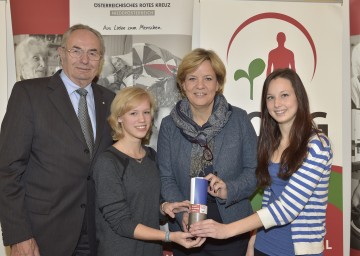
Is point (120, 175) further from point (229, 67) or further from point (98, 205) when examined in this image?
point (229, 67)

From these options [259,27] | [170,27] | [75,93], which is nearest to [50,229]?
[75,93]

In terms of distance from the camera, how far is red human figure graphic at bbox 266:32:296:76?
10.7 feet

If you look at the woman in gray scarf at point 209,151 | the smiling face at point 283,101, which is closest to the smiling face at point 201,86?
the woman in gray scarf at point 209,151

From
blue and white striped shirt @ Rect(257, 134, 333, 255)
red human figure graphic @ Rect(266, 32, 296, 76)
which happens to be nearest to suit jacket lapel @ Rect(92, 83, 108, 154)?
blue and white striped shirt @ Rect(257, 134, 333, 255)

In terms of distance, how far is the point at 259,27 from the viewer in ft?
10.6

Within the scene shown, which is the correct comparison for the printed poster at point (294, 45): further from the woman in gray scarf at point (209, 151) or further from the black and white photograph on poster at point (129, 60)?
the woman in gray scarf at point (209, 151)

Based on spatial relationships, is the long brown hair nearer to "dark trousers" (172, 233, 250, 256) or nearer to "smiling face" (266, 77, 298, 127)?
"smiling face" (266, 77, 298, 127)

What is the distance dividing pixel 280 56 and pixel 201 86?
1195mm

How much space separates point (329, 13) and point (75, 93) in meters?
2.17

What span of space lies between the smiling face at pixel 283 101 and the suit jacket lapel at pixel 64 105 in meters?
1.14

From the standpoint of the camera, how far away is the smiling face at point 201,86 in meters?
2.37

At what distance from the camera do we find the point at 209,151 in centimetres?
232

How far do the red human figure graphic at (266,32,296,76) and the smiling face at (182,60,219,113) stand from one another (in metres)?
1.04

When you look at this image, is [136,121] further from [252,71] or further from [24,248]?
[252,71]
